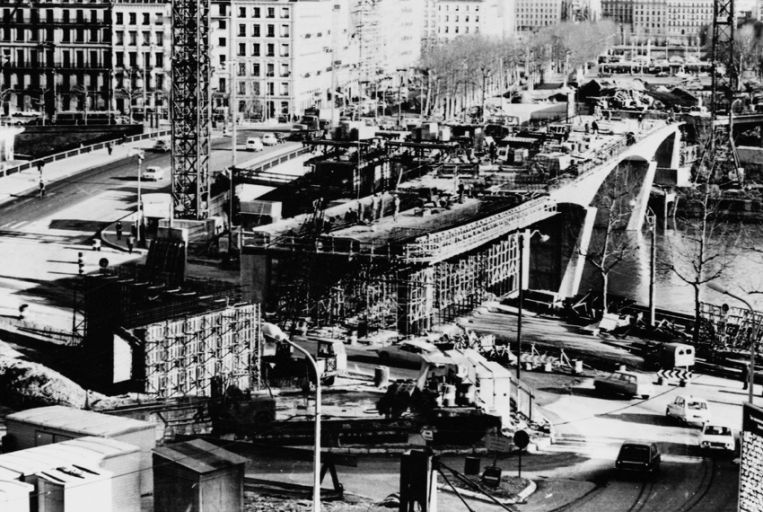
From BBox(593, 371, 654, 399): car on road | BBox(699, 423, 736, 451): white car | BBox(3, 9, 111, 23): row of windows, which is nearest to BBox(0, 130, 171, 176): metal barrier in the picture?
BBox(3, 9, 111, 23): row of windows

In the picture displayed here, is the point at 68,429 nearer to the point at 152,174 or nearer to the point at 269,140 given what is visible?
the point at 152,174

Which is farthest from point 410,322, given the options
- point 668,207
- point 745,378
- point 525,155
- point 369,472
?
point 668,207

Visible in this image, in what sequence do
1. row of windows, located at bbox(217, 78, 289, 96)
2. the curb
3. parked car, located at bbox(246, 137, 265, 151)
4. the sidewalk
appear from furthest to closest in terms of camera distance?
row of windows, located at bbox(217, 78, 289, 96) < parked car, located at bbox(246, 137, 265, 151) < the sidewalk < the curb

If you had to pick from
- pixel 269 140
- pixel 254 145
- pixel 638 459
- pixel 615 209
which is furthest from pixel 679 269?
pixel 638 459

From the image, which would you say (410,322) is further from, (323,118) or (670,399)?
(323,118)

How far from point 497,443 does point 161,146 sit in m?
57.8

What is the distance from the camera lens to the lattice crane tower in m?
57.9

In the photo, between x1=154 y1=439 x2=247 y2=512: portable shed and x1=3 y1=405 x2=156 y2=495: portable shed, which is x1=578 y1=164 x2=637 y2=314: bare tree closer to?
x1=3 y1=405 x2=156 y2=495: portable shed

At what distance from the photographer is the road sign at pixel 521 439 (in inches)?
1174

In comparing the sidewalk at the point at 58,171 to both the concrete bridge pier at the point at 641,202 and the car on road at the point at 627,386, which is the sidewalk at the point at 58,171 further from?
the car on road at the point at 627,386

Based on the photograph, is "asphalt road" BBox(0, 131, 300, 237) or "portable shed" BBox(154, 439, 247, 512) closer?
"portable shed" BBox(154, 439, 247, 512)

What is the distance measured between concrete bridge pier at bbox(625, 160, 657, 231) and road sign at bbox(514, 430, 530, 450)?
58.9 m

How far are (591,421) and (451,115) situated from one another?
92.4m

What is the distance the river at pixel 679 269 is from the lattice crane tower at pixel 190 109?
16.8 m
